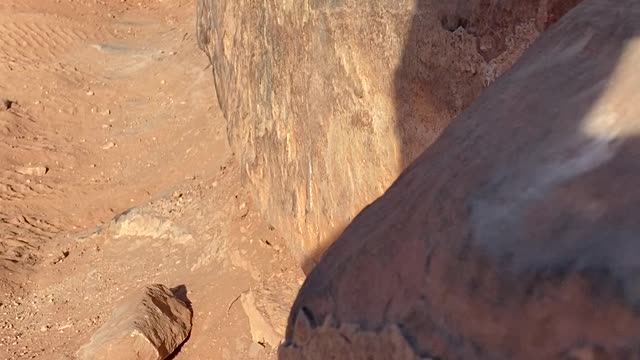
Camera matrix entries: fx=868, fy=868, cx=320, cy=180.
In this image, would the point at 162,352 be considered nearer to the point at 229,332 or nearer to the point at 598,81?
the point at 229,332

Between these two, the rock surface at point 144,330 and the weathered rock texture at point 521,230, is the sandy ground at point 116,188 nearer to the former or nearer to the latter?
the rock surface at point 144,330

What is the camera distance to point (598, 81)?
133 cm

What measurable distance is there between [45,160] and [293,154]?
3687 millimetres

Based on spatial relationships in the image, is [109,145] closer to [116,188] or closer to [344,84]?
[116,188]

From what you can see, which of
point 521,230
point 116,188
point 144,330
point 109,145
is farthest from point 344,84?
point 109,145

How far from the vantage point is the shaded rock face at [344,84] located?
2.57 m

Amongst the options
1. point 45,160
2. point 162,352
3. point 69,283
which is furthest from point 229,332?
point 45,160

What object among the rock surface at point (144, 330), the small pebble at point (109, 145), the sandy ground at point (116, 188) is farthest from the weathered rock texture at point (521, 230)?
the small pebble at point (109, 145)

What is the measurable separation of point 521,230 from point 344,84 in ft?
7.16

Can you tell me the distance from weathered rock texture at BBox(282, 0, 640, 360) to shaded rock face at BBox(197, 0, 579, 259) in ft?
3.03

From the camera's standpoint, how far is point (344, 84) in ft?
10.7

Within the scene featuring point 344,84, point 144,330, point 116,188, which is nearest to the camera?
point 344,84

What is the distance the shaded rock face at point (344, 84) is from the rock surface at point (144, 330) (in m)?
0.67

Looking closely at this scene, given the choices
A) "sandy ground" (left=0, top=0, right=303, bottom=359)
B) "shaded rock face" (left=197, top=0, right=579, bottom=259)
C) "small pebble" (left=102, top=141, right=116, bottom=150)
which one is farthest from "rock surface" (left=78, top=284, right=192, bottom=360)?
"small pebble" (left=102, top=141, right=116, bottom=150)
